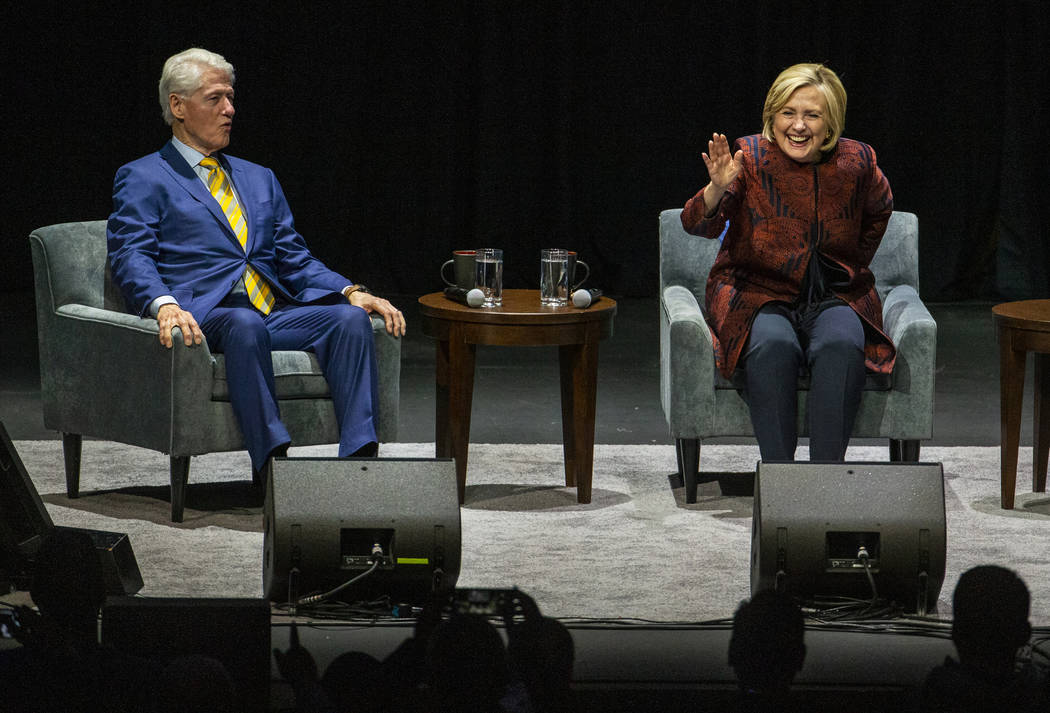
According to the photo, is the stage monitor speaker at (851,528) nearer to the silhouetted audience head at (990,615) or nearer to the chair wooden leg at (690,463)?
the silhouetted audience head at (990,615)

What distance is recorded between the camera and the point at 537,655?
85.9 inches

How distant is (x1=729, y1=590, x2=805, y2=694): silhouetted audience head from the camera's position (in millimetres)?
2176

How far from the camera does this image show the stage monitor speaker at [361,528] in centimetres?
291

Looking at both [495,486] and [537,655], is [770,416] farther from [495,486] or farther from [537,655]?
[537,655]

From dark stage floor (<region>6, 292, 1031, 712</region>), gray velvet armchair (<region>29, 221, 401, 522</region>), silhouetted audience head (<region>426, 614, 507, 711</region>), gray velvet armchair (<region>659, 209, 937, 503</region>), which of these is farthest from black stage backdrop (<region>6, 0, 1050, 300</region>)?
silhouetted audience head (<region>426, 614, 507, 711</region>)

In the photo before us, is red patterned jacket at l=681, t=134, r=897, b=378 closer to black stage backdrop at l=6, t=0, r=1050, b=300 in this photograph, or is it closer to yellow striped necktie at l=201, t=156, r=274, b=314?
yellow striped necktie at l=201, t=156, r=274, b=314

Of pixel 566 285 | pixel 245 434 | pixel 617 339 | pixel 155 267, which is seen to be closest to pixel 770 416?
pixel 566 285

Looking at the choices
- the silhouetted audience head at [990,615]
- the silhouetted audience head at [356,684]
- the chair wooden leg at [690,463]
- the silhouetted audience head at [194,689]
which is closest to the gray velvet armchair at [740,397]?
the chair wooden leg at [690,463]

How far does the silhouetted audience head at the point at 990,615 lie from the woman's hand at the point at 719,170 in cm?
200

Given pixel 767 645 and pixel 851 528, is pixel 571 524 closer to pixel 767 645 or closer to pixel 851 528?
pixel 851 528

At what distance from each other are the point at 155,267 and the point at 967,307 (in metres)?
5.64

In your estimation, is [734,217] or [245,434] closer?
[245,434]

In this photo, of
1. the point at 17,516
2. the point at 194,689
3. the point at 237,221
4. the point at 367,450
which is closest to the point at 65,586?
the point at 194,689

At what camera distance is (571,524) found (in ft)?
13.2
